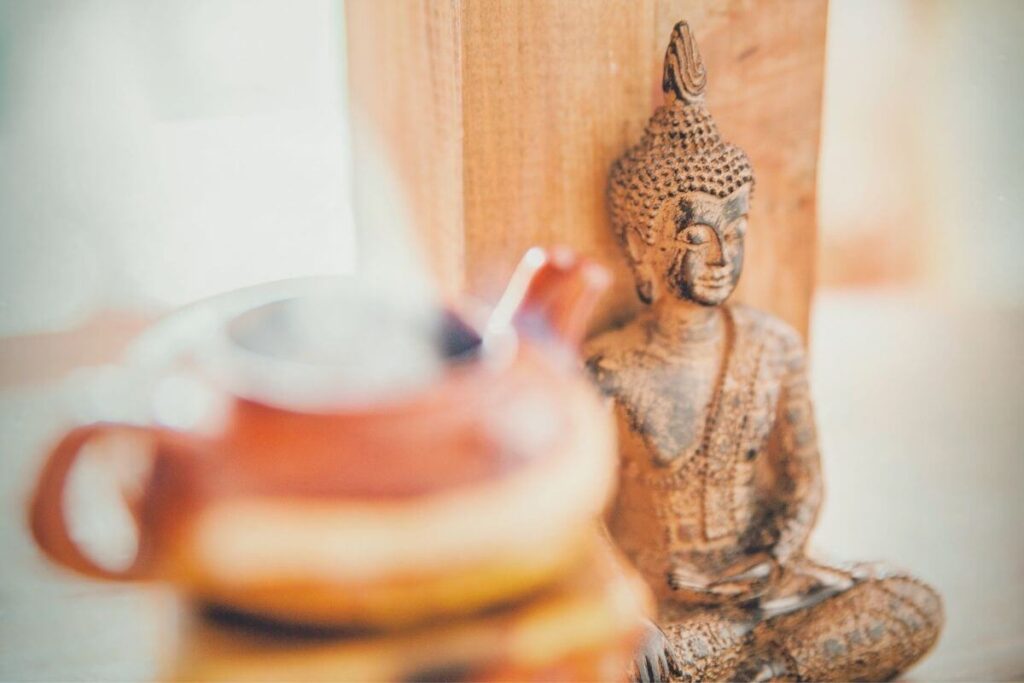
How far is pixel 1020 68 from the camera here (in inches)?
65.7

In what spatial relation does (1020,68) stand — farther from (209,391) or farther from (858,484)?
(209,391)

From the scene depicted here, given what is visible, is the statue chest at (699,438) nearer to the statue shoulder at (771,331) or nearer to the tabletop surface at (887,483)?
the statue shoulder at (771,331)

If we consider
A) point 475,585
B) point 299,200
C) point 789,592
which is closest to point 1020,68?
point 789,592

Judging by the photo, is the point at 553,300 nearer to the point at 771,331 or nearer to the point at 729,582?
the point at 771,331

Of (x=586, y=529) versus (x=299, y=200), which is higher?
(x=299, y=200)

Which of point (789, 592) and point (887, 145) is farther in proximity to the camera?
point (887, 145)

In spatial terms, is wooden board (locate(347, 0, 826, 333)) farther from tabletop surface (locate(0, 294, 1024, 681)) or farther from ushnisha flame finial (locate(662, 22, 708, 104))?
tabletop surface (locate(0, 294, 1024, 681))

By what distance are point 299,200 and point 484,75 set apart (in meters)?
0.34

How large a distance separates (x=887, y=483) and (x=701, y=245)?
3.01ft

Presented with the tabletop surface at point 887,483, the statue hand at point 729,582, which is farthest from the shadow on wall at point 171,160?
the statue hand at point 729,582

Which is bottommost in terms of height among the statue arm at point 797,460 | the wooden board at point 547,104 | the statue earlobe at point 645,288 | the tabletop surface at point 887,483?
the tabletop surface at point 887,483

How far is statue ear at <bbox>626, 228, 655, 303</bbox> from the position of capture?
1.24 m

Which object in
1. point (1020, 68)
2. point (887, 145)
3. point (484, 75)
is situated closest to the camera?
point (484, 75)

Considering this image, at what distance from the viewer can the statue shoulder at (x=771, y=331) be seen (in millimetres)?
1340
